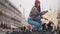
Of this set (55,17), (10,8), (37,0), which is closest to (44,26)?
(55,17)

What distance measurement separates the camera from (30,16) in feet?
4.91

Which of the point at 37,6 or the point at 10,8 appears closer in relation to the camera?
the point at 10,8

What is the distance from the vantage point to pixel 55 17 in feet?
5.14

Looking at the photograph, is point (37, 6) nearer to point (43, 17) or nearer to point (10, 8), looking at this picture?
point (43, 17)

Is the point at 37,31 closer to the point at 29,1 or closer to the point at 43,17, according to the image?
the point at 43,17

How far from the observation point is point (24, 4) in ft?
4.94

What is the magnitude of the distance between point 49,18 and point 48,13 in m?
0.06

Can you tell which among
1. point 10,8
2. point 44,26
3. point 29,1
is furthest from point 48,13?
point 10,8

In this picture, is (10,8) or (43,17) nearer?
(10,8)

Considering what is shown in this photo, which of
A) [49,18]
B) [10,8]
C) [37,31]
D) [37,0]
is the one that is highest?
[37,0]

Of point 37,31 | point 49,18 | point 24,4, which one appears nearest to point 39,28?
point 37,31

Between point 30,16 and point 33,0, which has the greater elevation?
point 33,0

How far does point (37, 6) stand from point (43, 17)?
0.15 metres

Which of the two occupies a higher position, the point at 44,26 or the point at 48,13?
the point at 48,13
